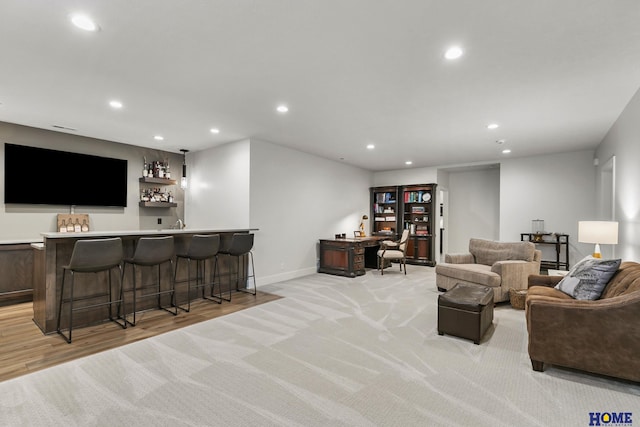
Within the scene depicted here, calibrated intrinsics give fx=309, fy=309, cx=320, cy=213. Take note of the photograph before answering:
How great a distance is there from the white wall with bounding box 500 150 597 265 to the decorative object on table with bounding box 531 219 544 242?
132mm

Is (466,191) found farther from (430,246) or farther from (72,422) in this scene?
(72,422)

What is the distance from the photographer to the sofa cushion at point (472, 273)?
4.42 m

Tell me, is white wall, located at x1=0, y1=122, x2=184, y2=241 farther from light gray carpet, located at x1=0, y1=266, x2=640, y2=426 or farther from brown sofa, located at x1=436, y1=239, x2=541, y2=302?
brown sofa, located at x1=436, y1=239, x2=541, y2=302

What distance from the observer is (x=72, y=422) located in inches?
75.3

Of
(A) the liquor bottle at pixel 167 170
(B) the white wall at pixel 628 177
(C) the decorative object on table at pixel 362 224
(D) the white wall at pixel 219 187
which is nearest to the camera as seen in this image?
(B) the white wall at pixel 628 177

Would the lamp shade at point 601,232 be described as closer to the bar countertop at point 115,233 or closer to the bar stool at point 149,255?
the bar countertop at point 115,233

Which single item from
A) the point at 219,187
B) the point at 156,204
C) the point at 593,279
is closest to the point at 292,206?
the point at 219,187

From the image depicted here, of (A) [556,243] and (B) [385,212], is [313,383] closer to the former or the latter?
(A) [556,243]

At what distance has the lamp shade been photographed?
12.1ft

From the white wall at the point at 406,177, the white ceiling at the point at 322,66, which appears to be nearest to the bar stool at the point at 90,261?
the white ceiling at the point at 322,66

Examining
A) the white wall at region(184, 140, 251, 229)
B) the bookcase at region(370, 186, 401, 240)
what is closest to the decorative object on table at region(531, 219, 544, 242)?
the bookcase at region(370, 186, 401, 240)

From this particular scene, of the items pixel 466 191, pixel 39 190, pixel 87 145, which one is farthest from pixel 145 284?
pixel 466 191

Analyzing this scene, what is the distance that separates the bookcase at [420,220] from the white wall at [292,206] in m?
1.73

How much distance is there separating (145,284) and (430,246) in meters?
6.51
